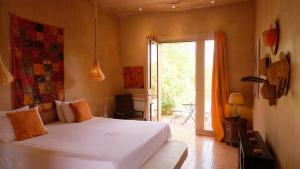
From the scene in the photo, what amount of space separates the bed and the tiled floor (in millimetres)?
533

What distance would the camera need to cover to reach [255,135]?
2611 mm

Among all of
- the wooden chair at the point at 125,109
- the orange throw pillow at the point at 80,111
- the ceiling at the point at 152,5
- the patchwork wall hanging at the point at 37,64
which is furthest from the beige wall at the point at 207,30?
the patchwork wall hanging at the point at 37,64

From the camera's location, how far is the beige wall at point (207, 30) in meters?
4.59

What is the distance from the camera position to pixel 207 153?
395 centimetres

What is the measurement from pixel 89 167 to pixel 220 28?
159 inches

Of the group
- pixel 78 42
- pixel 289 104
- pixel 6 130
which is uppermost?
pixel 78 42

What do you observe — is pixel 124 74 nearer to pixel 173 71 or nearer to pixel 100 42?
pixel 100 42

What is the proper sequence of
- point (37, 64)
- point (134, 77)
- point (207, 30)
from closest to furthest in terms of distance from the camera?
point (37, 64)
point (207, 30)
point (134, 77)

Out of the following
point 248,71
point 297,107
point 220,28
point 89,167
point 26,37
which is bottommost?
point 89,167

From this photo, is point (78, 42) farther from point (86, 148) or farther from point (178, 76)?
point (178, 76)

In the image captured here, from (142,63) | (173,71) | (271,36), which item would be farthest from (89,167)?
(173,71)

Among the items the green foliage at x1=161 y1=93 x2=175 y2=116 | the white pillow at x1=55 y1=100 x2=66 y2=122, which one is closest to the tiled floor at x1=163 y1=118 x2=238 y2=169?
the white pillow at x1=55 y1=100 x2=66 y2=122

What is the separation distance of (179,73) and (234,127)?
4.14 m

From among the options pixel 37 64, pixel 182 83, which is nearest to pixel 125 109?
pixel 37 64
